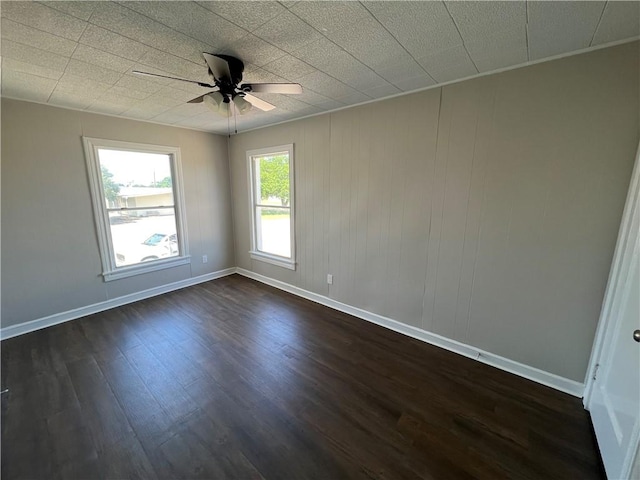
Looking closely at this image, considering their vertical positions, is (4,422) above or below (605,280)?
below

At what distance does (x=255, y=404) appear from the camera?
1.91m

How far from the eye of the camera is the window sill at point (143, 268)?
3422mm

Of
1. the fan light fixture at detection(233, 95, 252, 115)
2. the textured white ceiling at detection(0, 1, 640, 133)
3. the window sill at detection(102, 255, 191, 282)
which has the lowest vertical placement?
the window sill at detection(102, 255, 191, 282)

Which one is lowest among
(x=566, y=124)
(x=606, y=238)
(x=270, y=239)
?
(x=270, y=239)

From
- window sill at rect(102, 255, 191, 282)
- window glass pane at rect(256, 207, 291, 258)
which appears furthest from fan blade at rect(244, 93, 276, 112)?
window sill at rect(102, 255, 191, 282)

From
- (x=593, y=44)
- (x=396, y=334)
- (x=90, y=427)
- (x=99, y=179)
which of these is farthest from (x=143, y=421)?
(x=593, y=44)

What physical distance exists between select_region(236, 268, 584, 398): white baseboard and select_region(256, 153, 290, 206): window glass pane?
150cm

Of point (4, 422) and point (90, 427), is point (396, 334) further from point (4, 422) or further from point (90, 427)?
point (4, 422)

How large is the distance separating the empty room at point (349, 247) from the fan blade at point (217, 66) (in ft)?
0.14

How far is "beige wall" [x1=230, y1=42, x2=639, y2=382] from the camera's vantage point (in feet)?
5.80

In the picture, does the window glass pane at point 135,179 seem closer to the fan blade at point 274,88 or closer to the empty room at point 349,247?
the empty room at point 349,247

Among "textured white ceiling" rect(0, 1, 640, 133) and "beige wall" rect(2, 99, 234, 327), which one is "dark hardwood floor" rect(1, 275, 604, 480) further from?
"textured white ceiling" rect(0, 1, 640, 133)

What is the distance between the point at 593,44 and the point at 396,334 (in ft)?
8.97

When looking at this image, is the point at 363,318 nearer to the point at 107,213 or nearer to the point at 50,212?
the point at 107,213
